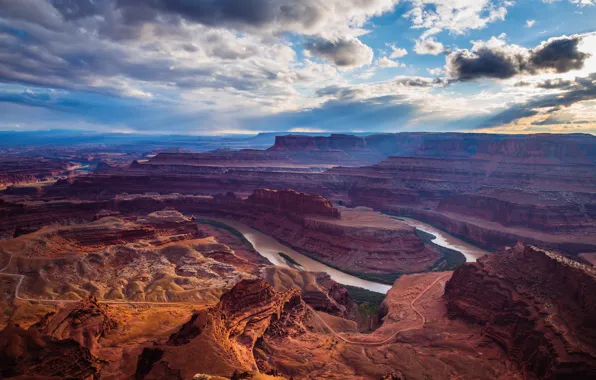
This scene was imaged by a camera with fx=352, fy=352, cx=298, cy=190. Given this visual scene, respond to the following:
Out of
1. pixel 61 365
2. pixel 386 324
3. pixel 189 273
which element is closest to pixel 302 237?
pixel 189 273

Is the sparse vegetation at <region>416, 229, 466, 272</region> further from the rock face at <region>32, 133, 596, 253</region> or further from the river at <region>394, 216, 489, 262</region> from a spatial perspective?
the rock face at <region>32, 133, 596, 253</region>

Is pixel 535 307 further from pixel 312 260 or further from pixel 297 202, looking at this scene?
pixel 297 202

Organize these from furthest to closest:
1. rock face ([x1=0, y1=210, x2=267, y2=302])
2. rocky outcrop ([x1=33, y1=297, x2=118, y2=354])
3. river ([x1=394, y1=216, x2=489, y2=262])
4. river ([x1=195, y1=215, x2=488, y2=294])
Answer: river ([x1=394, y1=216, x2=489, y2=262])
river ([x1=195, y1=215, x2=488, y2=294])
rock face ([x1=0, y1=210, x2=267, y2=302])
rocky outcrop ([x1=33, y1=297, x2=118, y2=354])

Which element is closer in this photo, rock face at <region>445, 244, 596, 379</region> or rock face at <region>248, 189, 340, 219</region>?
rock face at <region>445, 244, 596, 379</region>

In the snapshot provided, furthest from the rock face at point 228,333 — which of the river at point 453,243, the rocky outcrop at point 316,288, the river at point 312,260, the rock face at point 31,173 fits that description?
the rock face at point 31,173

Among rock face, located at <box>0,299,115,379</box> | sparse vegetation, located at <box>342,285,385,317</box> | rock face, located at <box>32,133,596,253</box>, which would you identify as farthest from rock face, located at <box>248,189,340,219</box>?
rock face, located at <box>0,299,115,379</box>

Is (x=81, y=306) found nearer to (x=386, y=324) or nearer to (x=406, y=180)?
(x=386, y=324)

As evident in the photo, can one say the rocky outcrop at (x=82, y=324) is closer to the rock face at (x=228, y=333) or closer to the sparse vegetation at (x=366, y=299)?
the rock face at (x=228, y=333)
